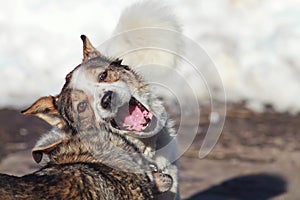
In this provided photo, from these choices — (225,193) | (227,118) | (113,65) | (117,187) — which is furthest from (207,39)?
(117,187)

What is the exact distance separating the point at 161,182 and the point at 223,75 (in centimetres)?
439

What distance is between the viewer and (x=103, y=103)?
4895 mm

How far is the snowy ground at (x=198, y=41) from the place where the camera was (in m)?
9.05

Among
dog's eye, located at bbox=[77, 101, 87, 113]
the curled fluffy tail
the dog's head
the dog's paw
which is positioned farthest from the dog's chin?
the curled fluffy tail

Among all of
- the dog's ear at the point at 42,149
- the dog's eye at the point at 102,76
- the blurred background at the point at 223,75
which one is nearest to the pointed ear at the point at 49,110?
the dog's ear at the point at 42,149

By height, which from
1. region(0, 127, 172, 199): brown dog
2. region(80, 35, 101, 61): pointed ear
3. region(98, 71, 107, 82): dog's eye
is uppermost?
region(80, 35, 101, 61): pointed ear

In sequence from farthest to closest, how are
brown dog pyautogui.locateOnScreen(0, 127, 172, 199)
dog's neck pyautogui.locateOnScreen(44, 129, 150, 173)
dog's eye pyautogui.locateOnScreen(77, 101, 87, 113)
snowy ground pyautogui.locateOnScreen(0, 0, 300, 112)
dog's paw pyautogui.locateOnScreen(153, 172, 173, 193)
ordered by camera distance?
snowy ground pyautogui.locateOnScreen(0, 0, 300, 112) → dog's eye pyautogui.locateOnScreen(77, 101, 87, 113) → dog's paw pyautogui.locateOnScreen(153, 172, 173, 193) → dog's neck pyautogui.locateOnScreen(44, 129, 150, 173) → brown dog pyautogui.locateOnScreen(0, 127, 172, 199)

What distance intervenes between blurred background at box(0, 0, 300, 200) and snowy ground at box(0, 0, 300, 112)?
0.5 inches

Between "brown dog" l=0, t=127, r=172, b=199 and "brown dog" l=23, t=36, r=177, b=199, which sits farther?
"brown dog" l=23, t=36, r=177, b=199

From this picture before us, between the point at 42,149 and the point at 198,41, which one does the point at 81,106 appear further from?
the point at 198,41

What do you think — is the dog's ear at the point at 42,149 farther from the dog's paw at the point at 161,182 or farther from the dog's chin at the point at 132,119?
the dog's paw at the point at 161,182

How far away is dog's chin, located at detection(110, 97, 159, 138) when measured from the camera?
4922mm

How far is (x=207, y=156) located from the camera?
24.6 ft

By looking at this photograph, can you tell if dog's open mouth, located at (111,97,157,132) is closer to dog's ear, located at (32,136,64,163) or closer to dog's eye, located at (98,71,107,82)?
dog's eye, located at (98,71,107,82)
